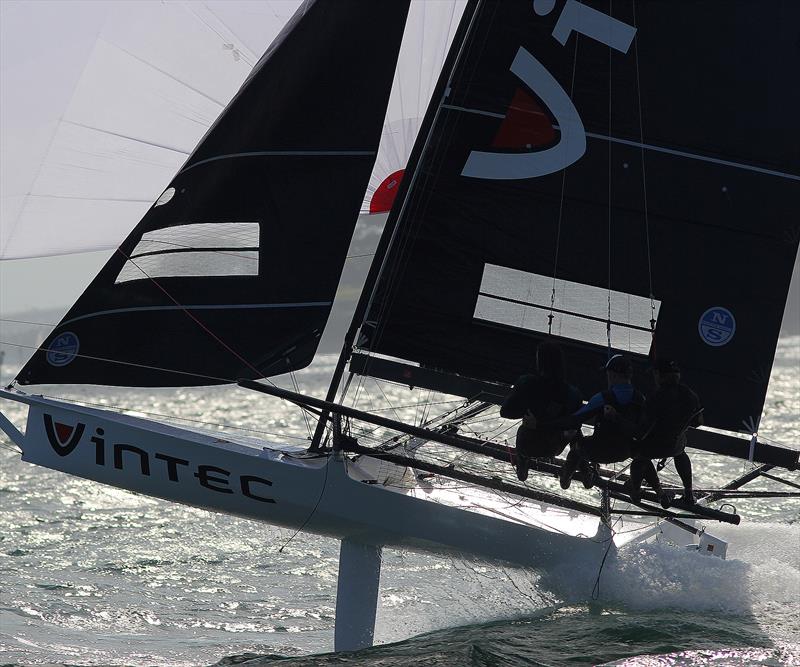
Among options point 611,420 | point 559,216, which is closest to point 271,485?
point 611,420

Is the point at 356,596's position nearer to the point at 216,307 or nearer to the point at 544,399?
the point at 544,399

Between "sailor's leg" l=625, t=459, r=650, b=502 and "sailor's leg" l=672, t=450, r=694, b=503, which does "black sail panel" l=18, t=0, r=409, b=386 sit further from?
"sailor's leg" l=672, t=450, r=694, b=503

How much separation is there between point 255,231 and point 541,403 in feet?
6.68

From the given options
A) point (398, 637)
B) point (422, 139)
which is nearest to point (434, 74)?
point (422, 139)

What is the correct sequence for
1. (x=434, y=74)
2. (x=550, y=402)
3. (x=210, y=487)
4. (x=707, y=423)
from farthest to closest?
1. (x=434, y=74)
2. (x=707, y=423)
3. (x=210, y=487)
4. (x=550, y=402)

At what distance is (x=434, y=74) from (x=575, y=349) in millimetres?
2122

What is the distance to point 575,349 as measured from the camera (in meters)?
6.81

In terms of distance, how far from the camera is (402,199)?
6566 millimetres

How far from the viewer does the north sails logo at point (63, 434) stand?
623 cm

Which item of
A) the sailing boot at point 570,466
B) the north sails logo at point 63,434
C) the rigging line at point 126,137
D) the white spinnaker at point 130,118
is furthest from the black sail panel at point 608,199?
the north sails logo at point 63,434

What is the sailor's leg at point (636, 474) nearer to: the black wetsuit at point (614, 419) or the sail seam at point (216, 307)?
the black wetsuit at point (614, 419)

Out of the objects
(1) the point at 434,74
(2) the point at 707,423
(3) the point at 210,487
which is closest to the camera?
(3) the point at 210,487

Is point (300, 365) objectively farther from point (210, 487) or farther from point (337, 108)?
point (337, 108)

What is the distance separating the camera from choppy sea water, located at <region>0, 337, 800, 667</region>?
243 inches
